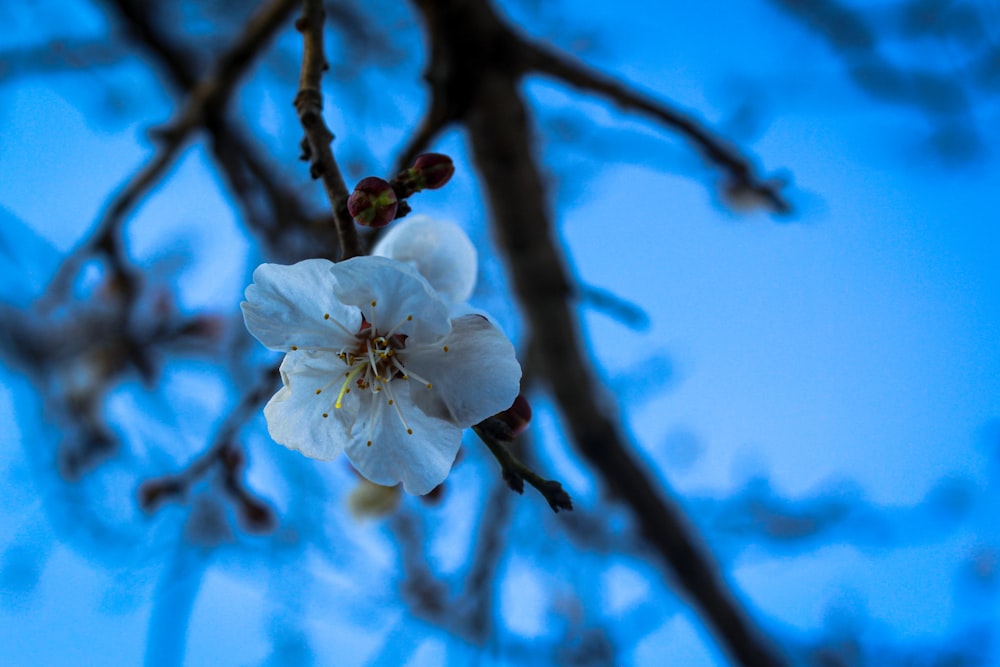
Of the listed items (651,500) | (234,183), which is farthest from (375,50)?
(651,500)

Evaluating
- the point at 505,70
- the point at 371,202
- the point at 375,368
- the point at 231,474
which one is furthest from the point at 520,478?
the point at 505,70

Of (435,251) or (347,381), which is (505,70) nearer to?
(435,251)

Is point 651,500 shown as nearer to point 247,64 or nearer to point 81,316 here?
point 247,64

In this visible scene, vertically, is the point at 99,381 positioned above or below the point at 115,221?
above

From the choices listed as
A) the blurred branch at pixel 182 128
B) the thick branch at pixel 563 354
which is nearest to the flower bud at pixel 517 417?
the thick branch at pixel 563 354

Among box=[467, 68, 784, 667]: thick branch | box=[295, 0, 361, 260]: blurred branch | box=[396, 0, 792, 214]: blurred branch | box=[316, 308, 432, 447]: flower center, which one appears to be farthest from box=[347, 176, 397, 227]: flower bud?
box=[467, 68, 784, 667]: thick branch

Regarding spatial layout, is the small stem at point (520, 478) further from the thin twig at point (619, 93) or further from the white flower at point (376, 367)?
the thin twig at point (619, 93)
